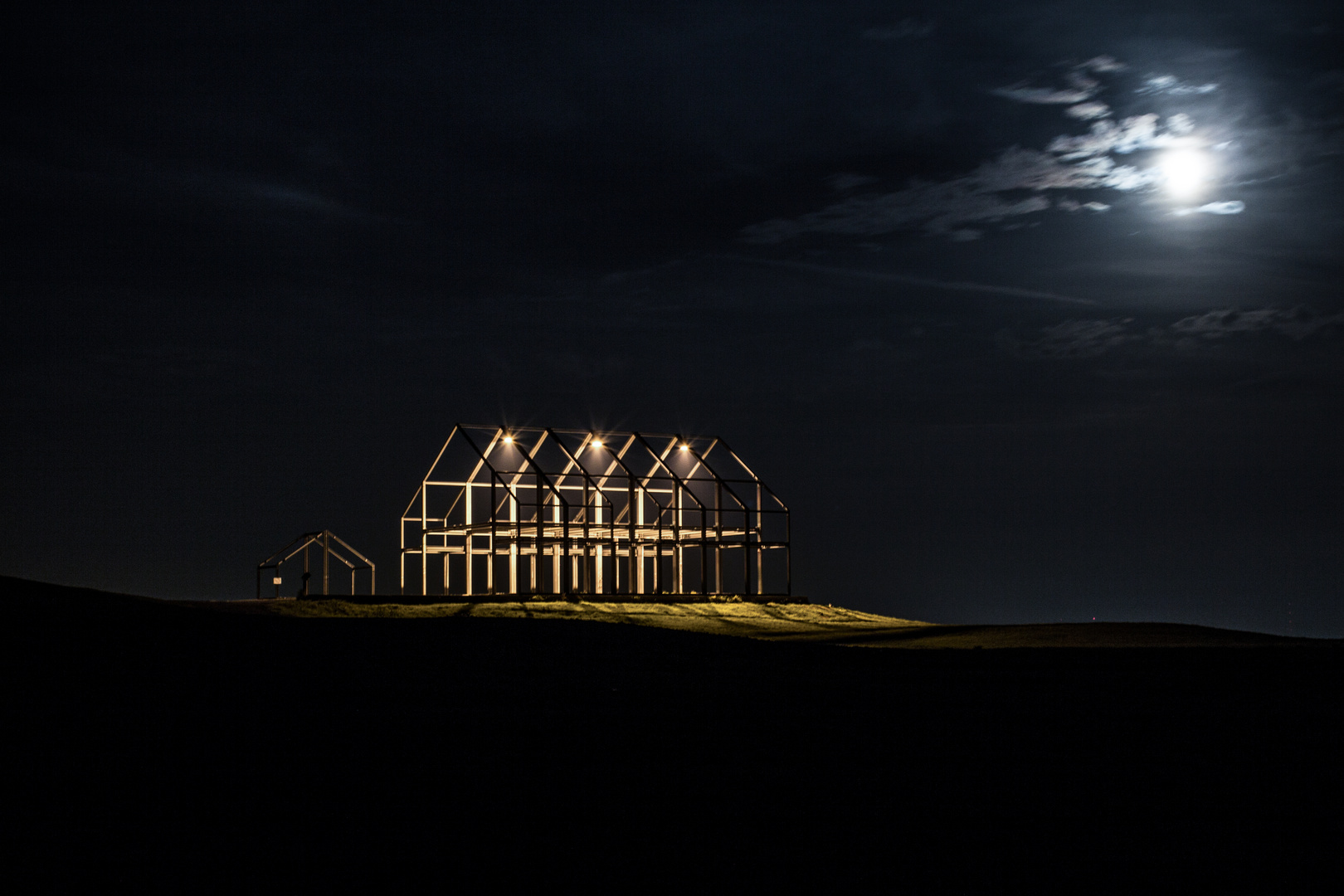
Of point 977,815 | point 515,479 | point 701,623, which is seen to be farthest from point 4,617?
point 515,479

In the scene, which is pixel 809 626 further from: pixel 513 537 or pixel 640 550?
pixel 640 550

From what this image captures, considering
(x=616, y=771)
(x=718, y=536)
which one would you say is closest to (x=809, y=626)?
(x=718, y=536)

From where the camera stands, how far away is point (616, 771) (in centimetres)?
766

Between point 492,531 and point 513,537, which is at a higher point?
point 492,531

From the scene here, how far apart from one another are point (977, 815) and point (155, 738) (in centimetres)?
534

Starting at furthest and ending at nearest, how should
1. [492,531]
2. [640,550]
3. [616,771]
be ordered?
1. [640,550]
2. [492,531]
3. [616,771]

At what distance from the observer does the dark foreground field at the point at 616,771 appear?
237 inches

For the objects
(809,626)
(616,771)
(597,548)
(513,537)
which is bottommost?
(809,626)

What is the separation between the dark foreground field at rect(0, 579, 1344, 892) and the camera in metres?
6.02

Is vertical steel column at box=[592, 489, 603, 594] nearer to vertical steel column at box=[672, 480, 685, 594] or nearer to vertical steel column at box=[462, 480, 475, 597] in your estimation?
vertical steel column at box=[672, 480, 685, 594]

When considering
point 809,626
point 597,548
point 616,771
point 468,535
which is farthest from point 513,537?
point 616,771

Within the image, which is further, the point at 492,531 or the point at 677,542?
the point at 677,542

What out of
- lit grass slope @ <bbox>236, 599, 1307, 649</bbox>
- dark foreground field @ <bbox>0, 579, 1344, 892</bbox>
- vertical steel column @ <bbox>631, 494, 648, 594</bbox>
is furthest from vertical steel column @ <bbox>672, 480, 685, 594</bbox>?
dark foreground field @ <bbox>0, 579, 1344, 892</bbox>

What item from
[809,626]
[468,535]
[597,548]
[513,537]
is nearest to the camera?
[809,626]
